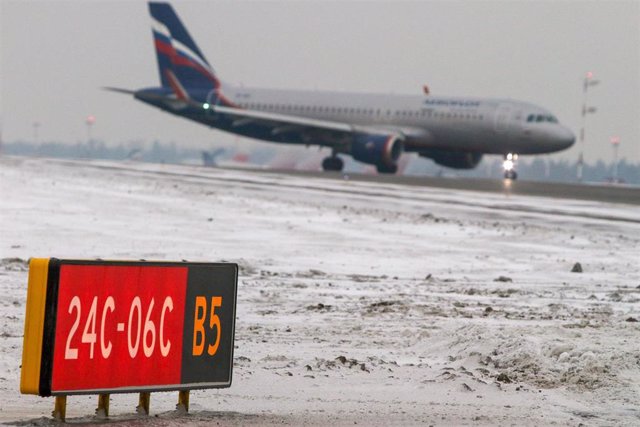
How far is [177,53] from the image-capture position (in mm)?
69250

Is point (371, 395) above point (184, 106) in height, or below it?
below

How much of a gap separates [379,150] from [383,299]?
4100cm

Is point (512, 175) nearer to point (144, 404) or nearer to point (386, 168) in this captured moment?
point (386, 168)

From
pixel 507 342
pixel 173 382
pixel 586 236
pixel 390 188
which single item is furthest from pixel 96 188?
pixel 173 382

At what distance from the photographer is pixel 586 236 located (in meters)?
26.2

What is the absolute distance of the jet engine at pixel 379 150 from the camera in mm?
57062

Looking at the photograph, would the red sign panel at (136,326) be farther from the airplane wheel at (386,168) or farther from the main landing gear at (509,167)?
the airplane wheel at (386,168)

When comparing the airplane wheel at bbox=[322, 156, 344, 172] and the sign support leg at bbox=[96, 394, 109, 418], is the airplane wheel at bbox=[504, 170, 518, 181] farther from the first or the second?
the sign support leg at bbox=[96, 394, 109, 418]

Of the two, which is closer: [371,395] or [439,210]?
[371,395]

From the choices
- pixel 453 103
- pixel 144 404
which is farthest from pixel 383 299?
pixel 453 103

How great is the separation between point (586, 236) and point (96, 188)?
1694cm

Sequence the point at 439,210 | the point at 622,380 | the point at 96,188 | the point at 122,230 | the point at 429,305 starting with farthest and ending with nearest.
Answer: the point at 96,188
the point at 439,210
the point at 122,230
the point at 429,305
the point at 622,380

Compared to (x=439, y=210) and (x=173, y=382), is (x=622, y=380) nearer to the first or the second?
(x=173, y=382)

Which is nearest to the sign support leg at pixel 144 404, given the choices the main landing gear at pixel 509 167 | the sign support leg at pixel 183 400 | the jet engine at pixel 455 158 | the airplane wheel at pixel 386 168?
the sign support leg at pixel 183 400
